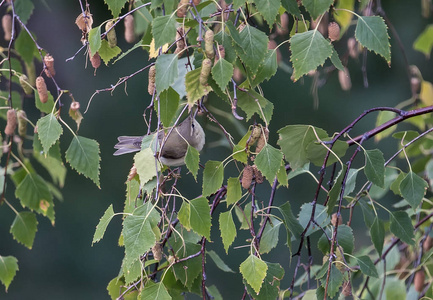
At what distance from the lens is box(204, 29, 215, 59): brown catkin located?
0.85 m

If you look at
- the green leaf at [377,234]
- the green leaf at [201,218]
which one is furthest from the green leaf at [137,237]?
the green leaf at [377,234]

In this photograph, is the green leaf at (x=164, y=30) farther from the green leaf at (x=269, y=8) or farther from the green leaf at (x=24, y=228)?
the green leaf at (x=24, y=228)

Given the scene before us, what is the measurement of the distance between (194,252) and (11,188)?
10.7 feet

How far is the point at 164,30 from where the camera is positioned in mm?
892

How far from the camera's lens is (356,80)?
4.41 metres

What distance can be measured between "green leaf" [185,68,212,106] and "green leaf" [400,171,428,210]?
493 mm

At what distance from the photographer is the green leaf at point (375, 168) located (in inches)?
43.7

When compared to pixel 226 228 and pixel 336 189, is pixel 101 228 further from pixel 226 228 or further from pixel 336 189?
pixel 336 189

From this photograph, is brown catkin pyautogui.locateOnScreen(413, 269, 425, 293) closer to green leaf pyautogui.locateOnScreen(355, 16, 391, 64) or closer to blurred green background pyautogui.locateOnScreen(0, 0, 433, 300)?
green leaf pyautogui.locateOnScreen(355, 16, 391, 64)

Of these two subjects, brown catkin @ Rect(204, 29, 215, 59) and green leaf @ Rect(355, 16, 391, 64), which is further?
green leaf @ Rect(355, 16, 391, 64)

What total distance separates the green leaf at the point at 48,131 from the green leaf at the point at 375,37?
501mm

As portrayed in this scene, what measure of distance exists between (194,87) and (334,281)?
0.41 m

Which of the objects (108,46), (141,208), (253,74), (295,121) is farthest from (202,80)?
(295,121)

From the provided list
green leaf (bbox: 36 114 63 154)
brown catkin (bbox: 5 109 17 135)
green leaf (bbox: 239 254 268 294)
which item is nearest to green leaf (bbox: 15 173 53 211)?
brown catkin (bbox: 5 109 17 135)
